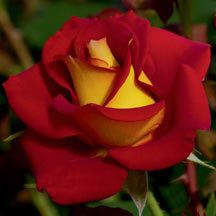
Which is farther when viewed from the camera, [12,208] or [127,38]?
[12,208]

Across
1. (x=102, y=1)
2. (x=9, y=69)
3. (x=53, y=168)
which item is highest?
(x=53, y=168)

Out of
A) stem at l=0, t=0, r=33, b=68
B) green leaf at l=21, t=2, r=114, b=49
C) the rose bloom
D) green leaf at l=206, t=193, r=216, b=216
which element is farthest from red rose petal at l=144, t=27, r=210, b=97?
green leaf at l=21, t=2, r=114, b=49

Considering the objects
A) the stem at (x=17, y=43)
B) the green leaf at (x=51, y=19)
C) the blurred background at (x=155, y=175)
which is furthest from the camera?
the green leaf at (x=51, y=19)

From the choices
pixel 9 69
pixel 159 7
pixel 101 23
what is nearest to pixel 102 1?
pixel 9 69

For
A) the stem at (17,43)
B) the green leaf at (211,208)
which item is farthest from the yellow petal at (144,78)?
→ the stem at (17,43)

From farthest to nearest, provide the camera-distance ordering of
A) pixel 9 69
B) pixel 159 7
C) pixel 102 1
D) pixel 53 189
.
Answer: pixel 102 1 → pixel 9 69 → pixel 159 7 → pixel 53 189

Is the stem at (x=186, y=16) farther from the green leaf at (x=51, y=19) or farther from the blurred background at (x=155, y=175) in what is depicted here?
the green leaf at (x=51, y=19)

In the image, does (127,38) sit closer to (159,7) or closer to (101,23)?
(101,23)
